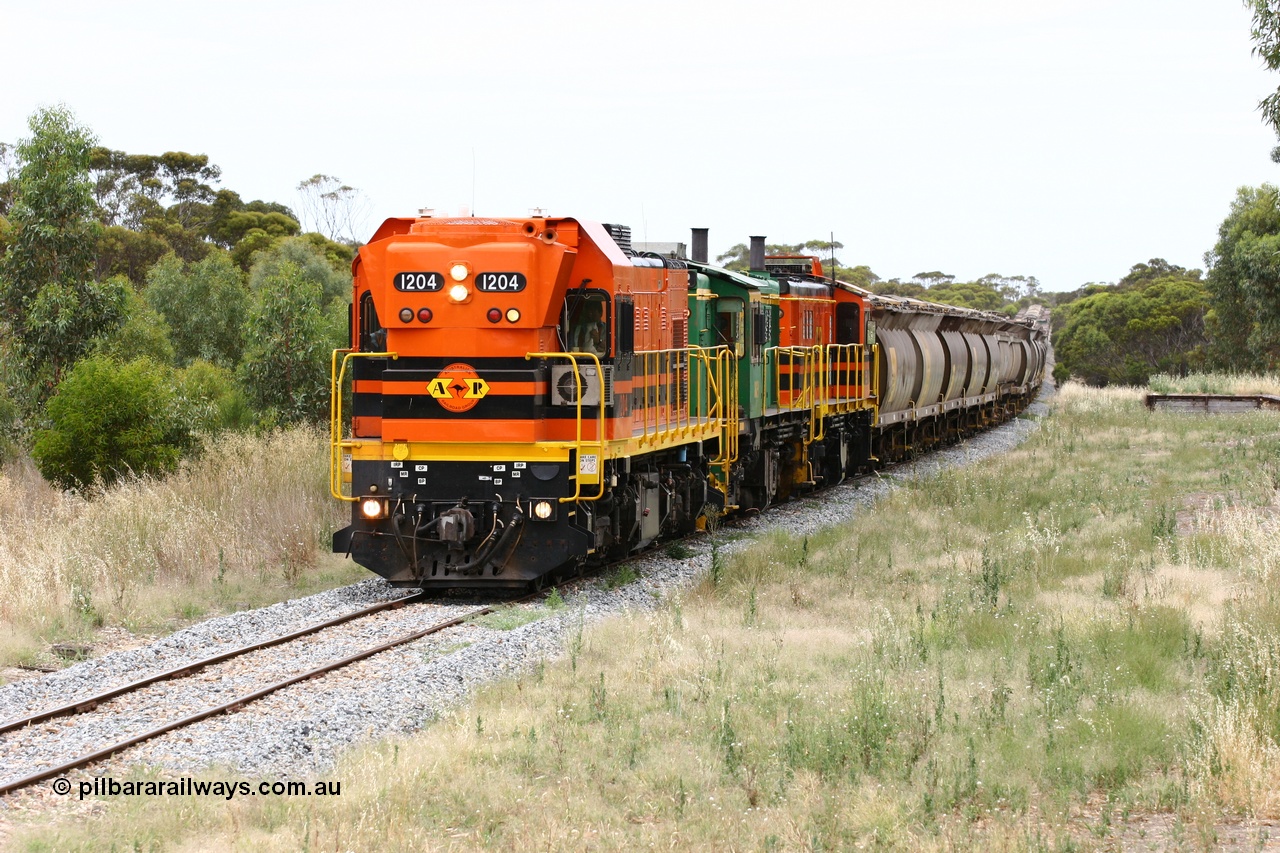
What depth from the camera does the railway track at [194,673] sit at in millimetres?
8195

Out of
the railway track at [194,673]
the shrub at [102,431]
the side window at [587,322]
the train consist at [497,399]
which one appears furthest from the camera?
the shrub at [102,431]

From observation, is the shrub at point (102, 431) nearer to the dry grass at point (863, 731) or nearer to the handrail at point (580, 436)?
the handrail at point (580, 436)

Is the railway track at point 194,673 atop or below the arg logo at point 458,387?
below

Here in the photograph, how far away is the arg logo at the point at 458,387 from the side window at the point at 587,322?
1004mm

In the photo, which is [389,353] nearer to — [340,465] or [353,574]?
[340,465]

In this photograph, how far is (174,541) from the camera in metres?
16.2

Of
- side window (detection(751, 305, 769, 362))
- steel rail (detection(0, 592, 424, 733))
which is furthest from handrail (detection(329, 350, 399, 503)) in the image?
side window (detection(751, 305, 769, 362))

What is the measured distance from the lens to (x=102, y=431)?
75.5 ft

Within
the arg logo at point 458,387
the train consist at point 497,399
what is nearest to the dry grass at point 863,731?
the train consist at point 497,399

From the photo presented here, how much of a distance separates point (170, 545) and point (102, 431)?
25.6ft

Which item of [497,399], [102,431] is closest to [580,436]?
[497,399]

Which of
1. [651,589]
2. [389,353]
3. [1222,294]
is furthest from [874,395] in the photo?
[1222,294]

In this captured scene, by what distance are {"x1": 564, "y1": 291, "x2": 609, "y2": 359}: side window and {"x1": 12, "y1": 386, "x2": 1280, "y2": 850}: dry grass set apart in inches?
106

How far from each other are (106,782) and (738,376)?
12.8 m
